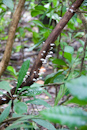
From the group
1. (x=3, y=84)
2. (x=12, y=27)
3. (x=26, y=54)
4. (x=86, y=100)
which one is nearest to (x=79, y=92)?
(x=86, y=100)

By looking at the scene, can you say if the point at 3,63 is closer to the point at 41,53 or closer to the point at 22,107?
the point at 41,53

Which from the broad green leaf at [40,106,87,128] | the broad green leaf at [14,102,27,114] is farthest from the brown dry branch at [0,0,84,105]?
the broad green leaf at [40,106,87,128]

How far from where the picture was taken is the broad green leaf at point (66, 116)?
23cm

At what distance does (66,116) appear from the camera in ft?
0.78

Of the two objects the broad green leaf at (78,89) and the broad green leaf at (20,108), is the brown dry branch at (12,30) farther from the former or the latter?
the broad green leaf at (78,89)

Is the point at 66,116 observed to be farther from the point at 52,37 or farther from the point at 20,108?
the point at 52,37

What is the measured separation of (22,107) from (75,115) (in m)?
0.31

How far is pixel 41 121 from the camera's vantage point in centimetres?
48

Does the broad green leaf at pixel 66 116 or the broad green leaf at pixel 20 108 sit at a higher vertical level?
the broad green leaf at pixel 66 116

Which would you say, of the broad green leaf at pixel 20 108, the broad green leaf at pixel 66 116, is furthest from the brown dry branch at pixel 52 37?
the broad green leaf at pixel 66 116

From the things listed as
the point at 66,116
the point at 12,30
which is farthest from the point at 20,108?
the point at 12,30

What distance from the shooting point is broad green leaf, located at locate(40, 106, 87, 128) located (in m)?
0.23

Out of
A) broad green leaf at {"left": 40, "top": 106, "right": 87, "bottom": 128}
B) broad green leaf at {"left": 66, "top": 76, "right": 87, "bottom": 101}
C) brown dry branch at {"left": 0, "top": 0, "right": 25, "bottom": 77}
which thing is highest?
brown dry branch at {"left": 0, "top": 0, "right": 25, "bottom": 77}

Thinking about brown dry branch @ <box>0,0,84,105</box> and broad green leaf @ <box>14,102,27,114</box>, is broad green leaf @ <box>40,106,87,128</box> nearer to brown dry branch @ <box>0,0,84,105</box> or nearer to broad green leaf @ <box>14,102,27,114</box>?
broad green leaf @ <box>14,102,27,114</box>
